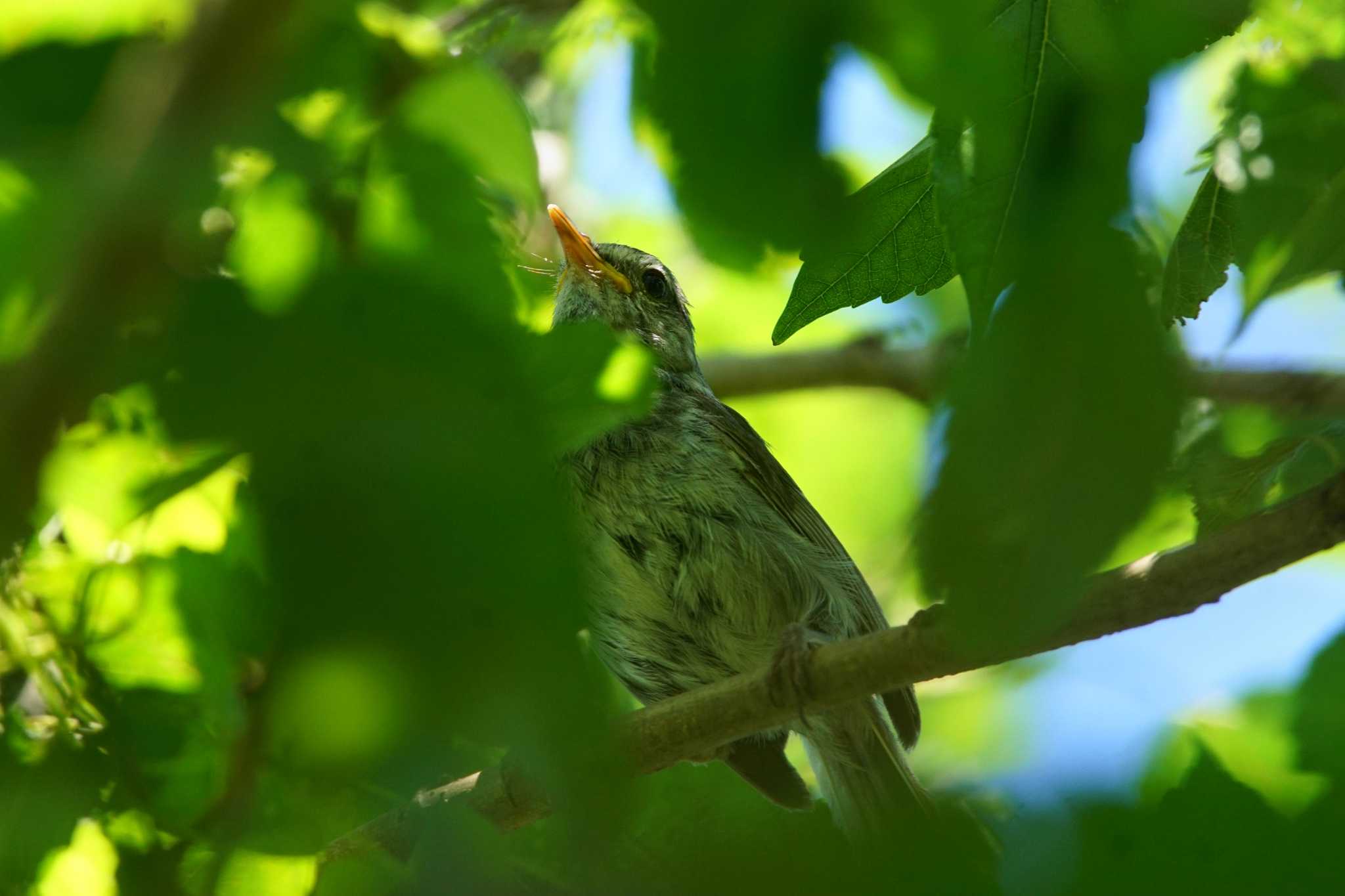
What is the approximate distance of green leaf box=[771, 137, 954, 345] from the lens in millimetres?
1489

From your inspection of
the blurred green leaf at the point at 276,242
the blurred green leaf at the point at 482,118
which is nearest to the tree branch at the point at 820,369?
the blurred green leaf at the point at 482,118

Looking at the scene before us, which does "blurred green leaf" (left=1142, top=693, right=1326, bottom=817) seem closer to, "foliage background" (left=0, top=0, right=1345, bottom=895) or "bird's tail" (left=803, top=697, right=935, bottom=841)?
"foliage background" (left=0, top=0, right=1345, bottom=895)

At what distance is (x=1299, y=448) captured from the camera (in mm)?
2049

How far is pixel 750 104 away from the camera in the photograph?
1.01 m

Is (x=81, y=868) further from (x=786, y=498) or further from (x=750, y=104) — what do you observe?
(x=786, y=498)

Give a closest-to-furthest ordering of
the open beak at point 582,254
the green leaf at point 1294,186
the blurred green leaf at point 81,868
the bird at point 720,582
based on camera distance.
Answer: the green leaf at point 1294,186, the blurred green leaf at point 81,868, the bird at point 720,582, the open beak at point 582,254

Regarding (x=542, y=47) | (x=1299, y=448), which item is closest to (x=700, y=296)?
(x=542, y=47)

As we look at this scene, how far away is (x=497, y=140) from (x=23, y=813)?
3.65 feet

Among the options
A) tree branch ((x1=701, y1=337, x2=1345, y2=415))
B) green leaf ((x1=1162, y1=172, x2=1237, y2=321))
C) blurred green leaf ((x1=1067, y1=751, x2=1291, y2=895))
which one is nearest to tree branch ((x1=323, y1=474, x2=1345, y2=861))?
blurred green leaf ((x1=1067, y1=751, x2=1291, y2=895))

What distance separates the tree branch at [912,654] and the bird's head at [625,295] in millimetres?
2951

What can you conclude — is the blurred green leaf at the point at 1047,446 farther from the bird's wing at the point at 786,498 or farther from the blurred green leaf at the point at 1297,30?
the bird's wing at the point at 786,498

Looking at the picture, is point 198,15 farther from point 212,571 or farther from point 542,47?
point 542,47

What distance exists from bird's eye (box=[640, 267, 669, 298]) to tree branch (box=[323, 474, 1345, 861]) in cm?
360

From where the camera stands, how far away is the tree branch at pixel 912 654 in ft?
3.70
